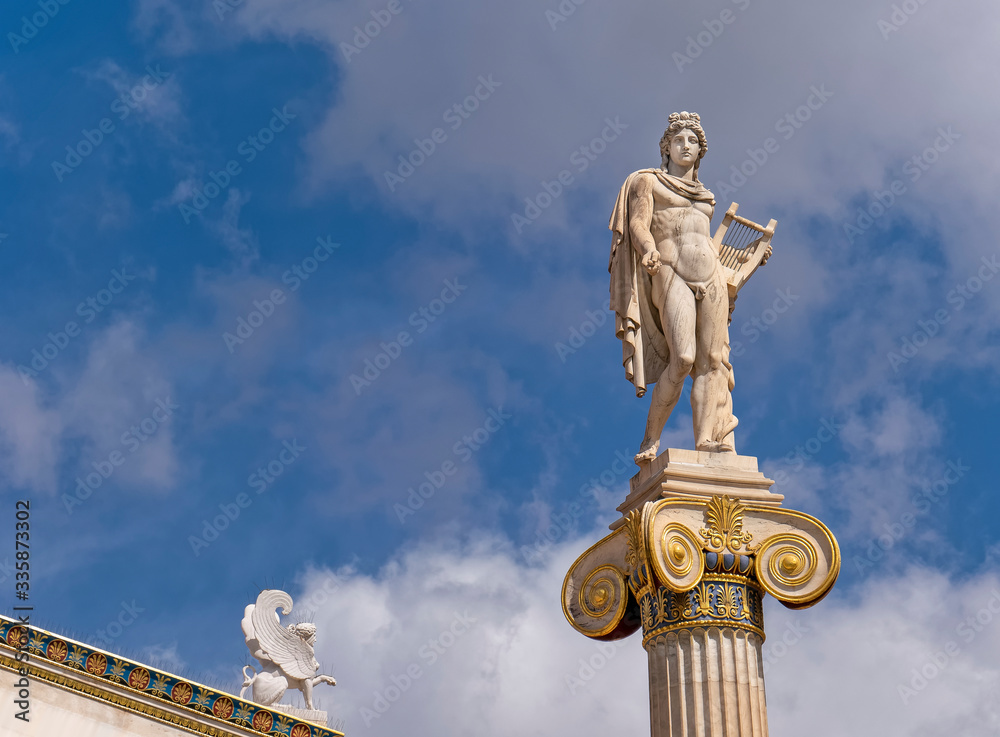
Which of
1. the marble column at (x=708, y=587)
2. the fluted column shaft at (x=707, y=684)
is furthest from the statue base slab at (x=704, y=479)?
the fluted column shaft at (x=707, y=684)

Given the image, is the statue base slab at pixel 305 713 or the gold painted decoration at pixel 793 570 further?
the statue base slab at pixel 305 713

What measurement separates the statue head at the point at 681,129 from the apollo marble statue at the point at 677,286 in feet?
0.09

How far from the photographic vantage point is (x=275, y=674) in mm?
19078

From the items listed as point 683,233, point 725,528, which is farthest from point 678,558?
point 683,233

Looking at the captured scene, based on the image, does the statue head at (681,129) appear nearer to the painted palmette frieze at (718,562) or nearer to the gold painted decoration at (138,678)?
the painted palmette frieze at (718,562)

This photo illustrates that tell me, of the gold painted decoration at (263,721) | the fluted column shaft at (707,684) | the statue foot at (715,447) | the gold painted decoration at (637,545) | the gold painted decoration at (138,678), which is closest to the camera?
the fluted column shaft at (707,684)

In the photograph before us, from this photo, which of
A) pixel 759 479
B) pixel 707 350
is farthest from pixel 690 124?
Answer: pixel 759 479

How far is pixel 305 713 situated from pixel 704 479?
25.5 feet

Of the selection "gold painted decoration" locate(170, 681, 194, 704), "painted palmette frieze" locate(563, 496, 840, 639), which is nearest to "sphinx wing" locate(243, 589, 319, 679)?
"gold painted decoration" locate(170, 681, 194, 704)

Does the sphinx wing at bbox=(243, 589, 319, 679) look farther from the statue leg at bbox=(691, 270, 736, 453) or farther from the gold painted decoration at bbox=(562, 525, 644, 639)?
the statue leg at bbox=(691, 270, 736, 453)

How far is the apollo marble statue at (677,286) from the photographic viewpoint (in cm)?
1499

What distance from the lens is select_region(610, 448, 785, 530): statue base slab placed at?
46.3 ft

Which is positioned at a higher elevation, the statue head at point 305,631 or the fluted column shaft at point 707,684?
the statue head at point 305,631

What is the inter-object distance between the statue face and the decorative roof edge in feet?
30.1
